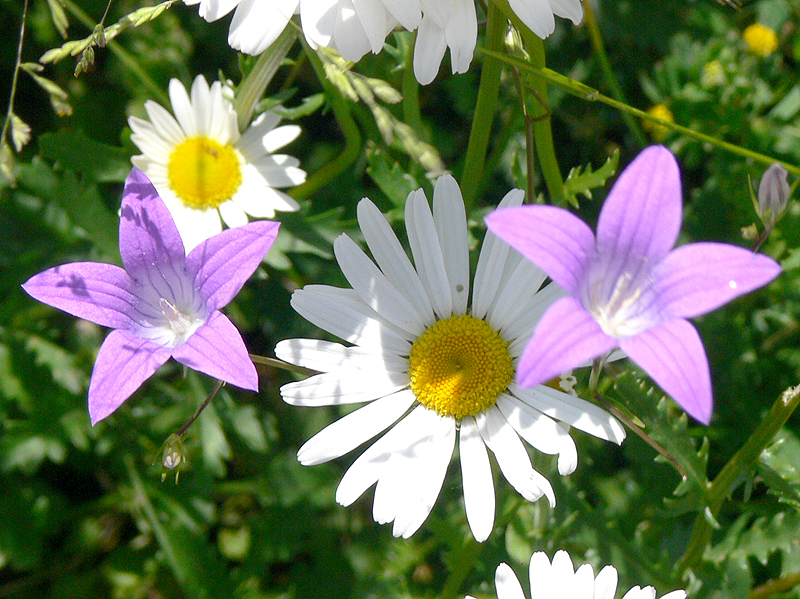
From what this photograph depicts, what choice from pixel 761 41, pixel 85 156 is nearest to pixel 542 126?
pixel 85 156

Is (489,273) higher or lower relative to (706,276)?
lower

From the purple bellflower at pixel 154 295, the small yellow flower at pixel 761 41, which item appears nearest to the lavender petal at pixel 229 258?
the purple bellflower at pixel 154 295

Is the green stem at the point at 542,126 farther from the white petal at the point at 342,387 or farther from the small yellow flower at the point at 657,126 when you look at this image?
the small yellow flower at the point at 657,126

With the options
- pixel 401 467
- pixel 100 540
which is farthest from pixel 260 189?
pixel 100 540

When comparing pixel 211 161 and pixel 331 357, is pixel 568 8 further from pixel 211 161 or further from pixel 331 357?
pixel 211 161

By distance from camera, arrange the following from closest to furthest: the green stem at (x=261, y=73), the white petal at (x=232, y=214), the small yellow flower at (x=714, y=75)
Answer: the green stem at (x=261, y=73)
the white petal at (x=232, y=214)
the small yellow flower at (x=714, y=75)

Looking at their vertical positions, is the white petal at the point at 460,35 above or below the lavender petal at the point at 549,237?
above

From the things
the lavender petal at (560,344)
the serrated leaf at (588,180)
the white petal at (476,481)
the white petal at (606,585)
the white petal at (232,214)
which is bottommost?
the white petal at (606,585)
